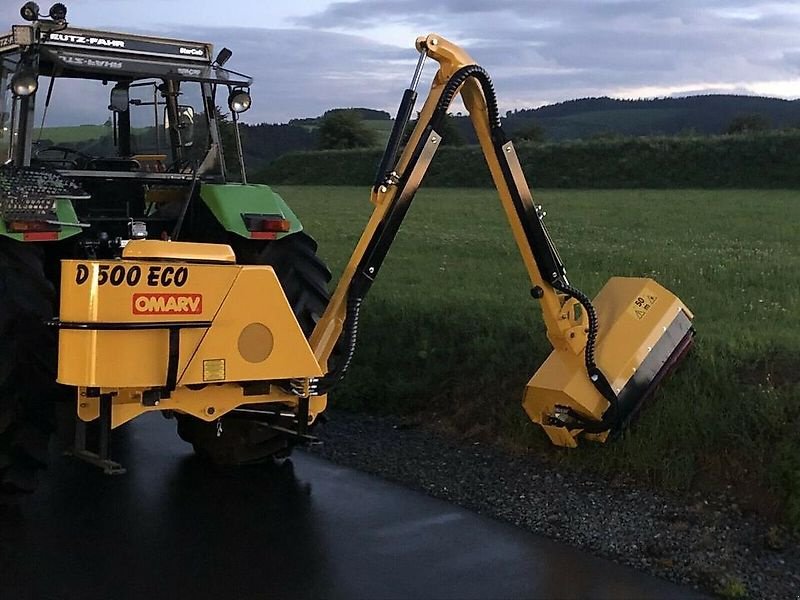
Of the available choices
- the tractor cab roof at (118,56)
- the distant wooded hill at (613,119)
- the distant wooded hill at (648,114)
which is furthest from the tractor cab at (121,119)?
the distant wooded hill at (648,114)

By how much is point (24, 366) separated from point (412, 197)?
222 cm

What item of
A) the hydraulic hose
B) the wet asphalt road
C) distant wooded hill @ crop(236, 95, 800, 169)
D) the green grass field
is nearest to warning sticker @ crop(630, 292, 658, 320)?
the hydraulic hose

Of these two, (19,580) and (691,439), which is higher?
(691,439)

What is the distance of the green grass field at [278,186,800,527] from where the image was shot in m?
5.45

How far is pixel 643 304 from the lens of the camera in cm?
600

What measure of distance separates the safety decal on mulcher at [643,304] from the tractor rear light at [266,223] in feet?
6.97

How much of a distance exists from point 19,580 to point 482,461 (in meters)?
2.78

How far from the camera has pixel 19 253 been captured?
5.03 metres

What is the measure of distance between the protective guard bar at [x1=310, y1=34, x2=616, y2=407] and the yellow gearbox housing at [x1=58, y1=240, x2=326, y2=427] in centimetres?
54

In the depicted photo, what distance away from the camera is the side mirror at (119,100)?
685 centimetres

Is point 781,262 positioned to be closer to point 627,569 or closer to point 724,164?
point 627,569

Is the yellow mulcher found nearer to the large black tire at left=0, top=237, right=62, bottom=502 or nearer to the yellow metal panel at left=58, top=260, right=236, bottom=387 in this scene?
the yellow metal panel at left=58, top=260, right=236, bottom=387

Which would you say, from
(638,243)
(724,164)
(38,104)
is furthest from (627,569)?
(724,164)

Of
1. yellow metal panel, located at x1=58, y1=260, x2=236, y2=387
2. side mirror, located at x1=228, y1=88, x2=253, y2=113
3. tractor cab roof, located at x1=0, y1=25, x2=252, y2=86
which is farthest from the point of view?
side mirror, located at x1=228, y1=88, x2=253, y2=113
